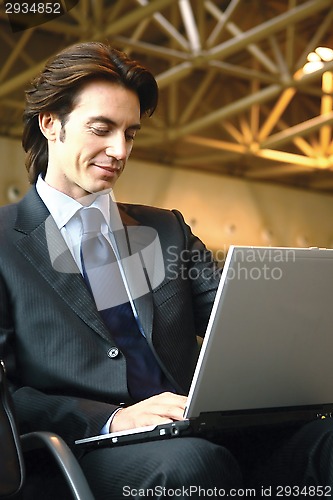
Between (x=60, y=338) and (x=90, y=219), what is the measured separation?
373 mm

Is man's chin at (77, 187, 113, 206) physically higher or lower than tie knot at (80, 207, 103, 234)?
higher

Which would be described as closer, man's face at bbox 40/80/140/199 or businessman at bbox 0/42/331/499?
businessman at bbox 0/42/331/499

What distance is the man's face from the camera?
211cm

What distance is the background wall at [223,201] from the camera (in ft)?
44.5

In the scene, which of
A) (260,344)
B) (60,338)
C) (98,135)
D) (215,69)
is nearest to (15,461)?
(60,338)

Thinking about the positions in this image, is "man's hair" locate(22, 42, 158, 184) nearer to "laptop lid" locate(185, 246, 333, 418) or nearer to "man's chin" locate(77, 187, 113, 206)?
"man's chin" locate(77, 187, 113, 206)

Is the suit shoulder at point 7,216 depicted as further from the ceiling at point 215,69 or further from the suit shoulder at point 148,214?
the ceiling at point 215,69

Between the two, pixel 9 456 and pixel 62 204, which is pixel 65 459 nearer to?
pixel 9 456

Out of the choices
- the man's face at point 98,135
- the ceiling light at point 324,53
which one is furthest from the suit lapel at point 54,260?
the ceiling light at point 324,53

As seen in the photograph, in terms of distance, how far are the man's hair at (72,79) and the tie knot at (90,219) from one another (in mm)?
205

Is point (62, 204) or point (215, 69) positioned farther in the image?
point (215, 69)

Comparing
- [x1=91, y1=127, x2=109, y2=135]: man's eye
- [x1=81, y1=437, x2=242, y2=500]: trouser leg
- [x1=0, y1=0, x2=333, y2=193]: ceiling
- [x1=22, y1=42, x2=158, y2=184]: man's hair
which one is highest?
[x1=0, y1=0, x2=333, y2=193]: ceiling

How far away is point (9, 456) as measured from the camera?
1619 millimetres

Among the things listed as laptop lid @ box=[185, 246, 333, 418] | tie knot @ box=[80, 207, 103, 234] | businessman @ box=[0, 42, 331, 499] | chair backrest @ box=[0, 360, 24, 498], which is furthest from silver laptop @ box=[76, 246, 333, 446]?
tie knot @ box=[80, 207, 103, 234]
